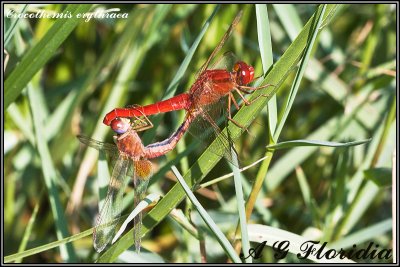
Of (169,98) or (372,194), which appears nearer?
(169,98)

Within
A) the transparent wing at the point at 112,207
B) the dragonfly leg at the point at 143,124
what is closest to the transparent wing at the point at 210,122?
the dragonfly leg at the point at 143,124

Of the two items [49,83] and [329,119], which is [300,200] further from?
[49,83]

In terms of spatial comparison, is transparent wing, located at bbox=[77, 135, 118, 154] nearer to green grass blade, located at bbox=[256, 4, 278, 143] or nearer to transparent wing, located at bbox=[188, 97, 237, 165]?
transparent wing, located at bbox=[188, 97, 237, 165]

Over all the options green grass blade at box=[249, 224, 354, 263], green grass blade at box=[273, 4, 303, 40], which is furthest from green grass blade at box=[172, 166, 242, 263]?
green grass blade at box=[273, 4, 303, 40]

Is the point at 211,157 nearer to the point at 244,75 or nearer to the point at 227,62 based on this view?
the point at 244,75

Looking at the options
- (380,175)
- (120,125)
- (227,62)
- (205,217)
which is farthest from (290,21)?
(205,217)

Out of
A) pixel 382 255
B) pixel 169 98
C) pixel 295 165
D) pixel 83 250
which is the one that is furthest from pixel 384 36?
pixel 83 250
